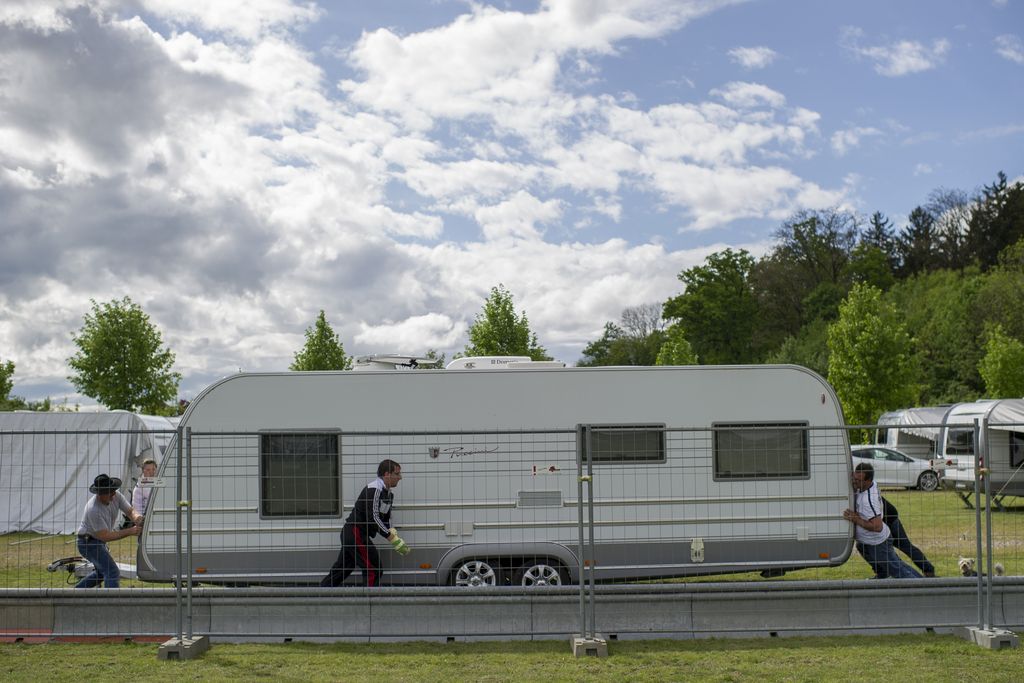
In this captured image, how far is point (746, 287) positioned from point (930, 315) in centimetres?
2010

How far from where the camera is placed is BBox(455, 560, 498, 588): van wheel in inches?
397

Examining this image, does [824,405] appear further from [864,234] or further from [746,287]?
[864,234]

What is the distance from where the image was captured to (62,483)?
1992cm

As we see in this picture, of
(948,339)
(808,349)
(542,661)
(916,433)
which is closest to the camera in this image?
(542,661)

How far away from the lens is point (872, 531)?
10.1m

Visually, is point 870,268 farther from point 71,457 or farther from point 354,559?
point 354,559

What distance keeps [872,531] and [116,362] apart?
1178 inches

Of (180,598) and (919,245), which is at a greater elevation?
(919,245)

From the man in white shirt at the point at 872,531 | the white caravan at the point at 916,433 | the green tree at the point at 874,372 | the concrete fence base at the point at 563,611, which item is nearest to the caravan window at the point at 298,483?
the concrete fence base at the point at 563,611

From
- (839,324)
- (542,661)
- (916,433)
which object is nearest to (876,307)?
(839,324)

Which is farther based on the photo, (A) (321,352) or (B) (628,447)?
(A) (321,352)

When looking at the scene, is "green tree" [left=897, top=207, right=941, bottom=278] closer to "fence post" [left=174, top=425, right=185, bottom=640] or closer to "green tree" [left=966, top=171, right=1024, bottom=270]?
"green tree" [left=966, top=171, right=1024, bottom=270]

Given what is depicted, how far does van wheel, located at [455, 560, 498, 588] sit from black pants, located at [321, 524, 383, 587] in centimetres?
84

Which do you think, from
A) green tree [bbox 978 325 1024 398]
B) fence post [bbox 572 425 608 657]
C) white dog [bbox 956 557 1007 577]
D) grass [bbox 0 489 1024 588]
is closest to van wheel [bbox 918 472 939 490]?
grass [bbox 0 489 1024 588]
